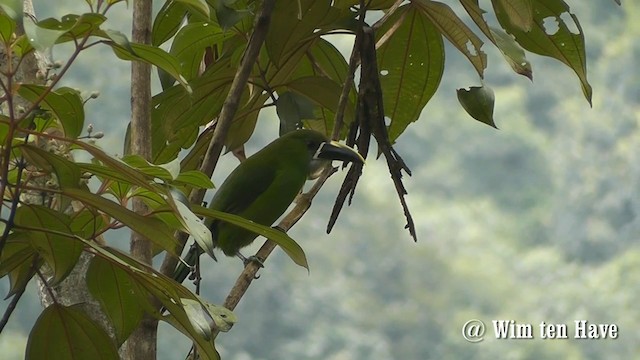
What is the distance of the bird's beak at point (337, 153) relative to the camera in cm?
120

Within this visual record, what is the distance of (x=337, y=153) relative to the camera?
1347 millimetres

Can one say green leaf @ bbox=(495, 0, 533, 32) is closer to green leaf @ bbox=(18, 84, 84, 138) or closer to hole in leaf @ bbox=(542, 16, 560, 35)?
hole in leaf @ bbox=(542, 16, 560, 35)

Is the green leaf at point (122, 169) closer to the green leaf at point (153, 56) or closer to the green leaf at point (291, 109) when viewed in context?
the green leaf at point (153, 56)

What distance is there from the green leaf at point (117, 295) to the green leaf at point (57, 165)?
0.13 m

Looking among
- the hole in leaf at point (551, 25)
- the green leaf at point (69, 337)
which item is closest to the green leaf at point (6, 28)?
the green leaf at point (69, 337)

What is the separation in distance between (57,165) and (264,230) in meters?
0.22

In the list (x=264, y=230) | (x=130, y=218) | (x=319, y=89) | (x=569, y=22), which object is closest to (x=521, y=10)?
(x=569, y=22)

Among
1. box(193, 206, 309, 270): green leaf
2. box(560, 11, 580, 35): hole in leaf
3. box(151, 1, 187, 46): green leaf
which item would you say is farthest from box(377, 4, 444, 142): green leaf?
box(193, 206, 309, 270): green leaf

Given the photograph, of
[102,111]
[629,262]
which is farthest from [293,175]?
[629,262]

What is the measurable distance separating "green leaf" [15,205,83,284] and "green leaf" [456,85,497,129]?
0.53 m

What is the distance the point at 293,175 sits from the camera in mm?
1623

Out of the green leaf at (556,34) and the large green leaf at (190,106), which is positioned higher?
the green leaf at (556,34)

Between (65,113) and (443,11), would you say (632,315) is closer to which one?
(443,11)

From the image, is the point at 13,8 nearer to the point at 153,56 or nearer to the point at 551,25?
the point at 153,56
